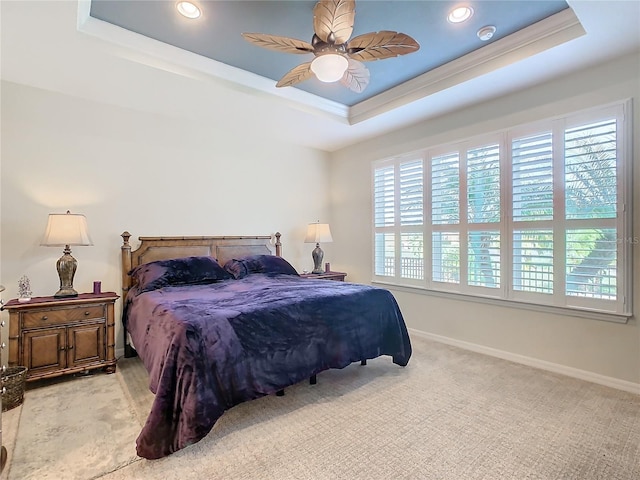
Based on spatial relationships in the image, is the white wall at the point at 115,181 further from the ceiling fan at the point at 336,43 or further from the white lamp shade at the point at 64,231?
the ceiling fan at the point at 336,43

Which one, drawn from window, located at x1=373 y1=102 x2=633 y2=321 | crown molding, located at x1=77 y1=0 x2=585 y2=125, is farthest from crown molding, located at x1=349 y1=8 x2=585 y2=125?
window, located at x1=373 y1=102 x2=633 y2=321

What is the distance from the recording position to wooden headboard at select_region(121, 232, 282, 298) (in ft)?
11.7

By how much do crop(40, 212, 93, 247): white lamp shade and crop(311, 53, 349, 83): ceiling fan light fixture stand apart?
2.46 m

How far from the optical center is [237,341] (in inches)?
84.8

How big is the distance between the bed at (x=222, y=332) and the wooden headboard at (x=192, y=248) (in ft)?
0.04

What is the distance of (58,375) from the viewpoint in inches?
110

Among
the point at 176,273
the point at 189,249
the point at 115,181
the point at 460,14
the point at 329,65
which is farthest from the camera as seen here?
the point at 189,249

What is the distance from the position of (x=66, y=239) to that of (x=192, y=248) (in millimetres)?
1309

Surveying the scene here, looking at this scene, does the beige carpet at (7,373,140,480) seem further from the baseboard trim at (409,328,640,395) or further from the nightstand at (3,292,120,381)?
the baseboard trim at (409,328,640,395)

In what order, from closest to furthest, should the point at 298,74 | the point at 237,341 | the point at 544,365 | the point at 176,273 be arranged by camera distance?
the point at 237,341 < the point at 298,74 < the point at 544,365 < the point at 176,273

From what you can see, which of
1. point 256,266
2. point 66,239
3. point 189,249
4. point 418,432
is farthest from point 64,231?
point 418,432

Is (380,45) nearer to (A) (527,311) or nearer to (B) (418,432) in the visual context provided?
(B) (418,432)

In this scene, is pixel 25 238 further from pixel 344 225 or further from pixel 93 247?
pixel 344 225

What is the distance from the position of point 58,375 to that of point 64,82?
2.60 metres
